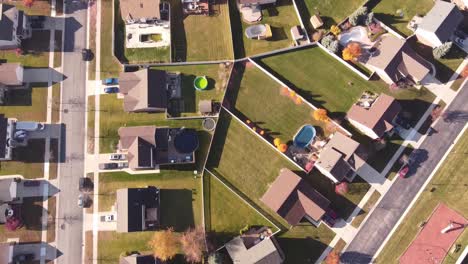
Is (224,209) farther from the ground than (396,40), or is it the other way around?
(396,40)

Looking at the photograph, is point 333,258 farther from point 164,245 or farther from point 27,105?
point 27,105

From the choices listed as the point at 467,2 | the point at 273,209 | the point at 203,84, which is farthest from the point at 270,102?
the point at 467,2

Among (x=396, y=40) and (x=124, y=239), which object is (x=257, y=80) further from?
(x=124, y=239)

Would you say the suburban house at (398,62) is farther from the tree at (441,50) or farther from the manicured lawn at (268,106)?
the manicured lawn at (268,106)

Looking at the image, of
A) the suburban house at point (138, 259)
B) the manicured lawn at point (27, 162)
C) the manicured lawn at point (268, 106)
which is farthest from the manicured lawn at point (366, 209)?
the manicured lawn at point (27, 162)

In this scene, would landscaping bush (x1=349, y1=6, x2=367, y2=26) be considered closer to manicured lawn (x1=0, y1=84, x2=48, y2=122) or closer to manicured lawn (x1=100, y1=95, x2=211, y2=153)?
manicured lawn (x1=100, y1=95, x2=211, y2=153)

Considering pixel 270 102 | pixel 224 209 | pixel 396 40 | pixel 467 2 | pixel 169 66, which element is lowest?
pixel 224 209
